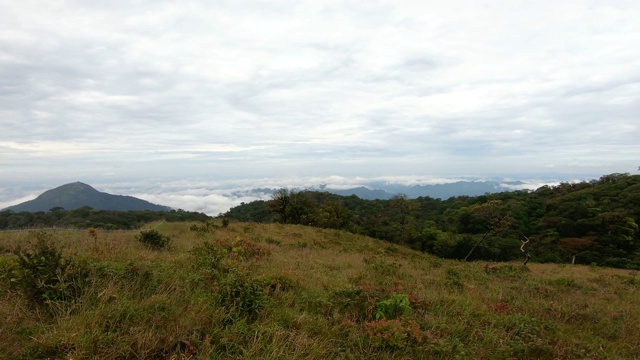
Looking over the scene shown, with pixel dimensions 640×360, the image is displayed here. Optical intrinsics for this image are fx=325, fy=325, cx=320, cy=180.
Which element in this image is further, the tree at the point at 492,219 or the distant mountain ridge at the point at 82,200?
the distant mountain ridge at the point at 82,200

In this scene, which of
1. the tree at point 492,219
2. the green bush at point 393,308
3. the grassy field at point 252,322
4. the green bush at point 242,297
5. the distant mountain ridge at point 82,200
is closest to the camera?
the grassy field at point 252,322

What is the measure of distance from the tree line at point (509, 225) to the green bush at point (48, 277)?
24.2m

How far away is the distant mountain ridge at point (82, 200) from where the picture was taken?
329 feet

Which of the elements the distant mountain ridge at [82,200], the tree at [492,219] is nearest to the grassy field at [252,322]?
the tree at [492,219]

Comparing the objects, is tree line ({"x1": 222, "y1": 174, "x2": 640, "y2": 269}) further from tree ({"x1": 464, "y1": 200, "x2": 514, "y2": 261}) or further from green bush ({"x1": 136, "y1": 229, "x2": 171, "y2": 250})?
green bush ({"x1": 136, "y1": 229, "x2": 171, "y2": 250})

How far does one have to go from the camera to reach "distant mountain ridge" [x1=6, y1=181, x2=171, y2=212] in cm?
10038

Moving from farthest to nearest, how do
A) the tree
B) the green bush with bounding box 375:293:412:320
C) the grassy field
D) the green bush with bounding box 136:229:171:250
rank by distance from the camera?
the tree
the green bush with bounding box 136:229:171:250
the green bush with bounding box 375:293:412:320
the grassy field

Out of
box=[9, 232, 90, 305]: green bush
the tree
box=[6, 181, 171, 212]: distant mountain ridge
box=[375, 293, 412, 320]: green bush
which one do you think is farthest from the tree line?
box=[6, 181, 171, 212]: distant mountain ridge

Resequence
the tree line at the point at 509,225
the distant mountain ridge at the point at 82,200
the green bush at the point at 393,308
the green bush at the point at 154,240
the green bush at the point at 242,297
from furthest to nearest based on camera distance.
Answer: the distant mountain ridge at the point at 82,200 < the tree line at the point at 509,225 < the green bush at the point at 154,240 < the green bush at the point at 393,308 < the green bush at the point at 242,297

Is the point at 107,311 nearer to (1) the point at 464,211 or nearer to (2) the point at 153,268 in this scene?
(2) the point at 153,268

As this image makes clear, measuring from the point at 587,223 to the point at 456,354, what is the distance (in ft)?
172

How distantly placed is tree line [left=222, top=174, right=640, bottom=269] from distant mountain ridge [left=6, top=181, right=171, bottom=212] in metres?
63.2

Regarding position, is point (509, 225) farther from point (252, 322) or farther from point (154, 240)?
point (252, 322)

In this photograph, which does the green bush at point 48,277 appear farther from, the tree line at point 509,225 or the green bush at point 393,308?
the tree line at point 509,225
